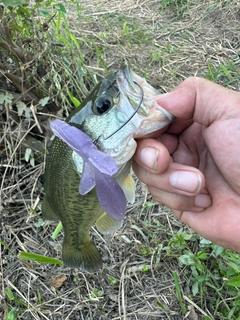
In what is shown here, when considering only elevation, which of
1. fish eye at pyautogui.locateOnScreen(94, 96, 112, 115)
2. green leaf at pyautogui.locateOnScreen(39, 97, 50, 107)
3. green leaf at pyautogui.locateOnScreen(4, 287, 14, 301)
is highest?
fish eye at pyautogui.locateOnScreen(94, 96, 112, 115)

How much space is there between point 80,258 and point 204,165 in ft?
2.36

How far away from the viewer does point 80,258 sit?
6.21 feet

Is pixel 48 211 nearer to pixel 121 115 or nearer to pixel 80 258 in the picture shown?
pixel 80 258

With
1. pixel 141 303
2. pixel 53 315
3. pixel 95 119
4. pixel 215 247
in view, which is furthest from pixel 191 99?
pixel 53 315

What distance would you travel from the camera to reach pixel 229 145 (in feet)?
4.84

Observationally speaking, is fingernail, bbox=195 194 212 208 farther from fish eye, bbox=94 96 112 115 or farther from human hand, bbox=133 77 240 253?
fish eye, bbox=94 96 112 115

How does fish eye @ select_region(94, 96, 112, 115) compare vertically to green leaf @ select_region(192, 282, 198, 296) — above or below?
above

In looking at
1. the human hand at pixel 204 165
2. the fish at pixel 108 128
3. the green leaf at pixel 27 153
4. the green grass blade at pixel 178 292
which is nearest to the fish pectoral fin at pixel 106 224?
the fish at pixel 108 128

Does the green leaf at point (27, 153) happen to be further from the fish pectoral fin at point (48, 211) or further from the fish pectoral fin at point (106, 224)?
the fish pectoral fin at point (106, 224)

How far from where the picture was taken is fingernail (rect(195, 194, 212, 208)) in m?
1.61

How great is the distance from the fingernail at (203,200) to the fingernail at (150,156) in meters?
0.29

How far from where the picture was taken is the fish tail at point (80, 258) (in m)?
1.89

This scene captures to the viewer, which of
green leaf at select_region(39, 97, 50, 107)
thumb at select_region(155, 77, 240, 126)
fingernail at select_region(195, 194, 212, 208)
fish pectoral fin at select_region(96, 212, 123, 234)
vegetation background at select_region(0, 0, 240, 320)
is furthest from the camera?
green leaf at select_region(39, 97, 50, 107)

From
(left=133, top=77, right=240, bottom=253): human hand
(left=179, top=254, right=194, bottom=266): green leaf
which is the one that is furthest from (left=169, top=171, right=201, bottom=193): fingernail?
(left=179, top=254, right=194, bottom=266): green leaf
